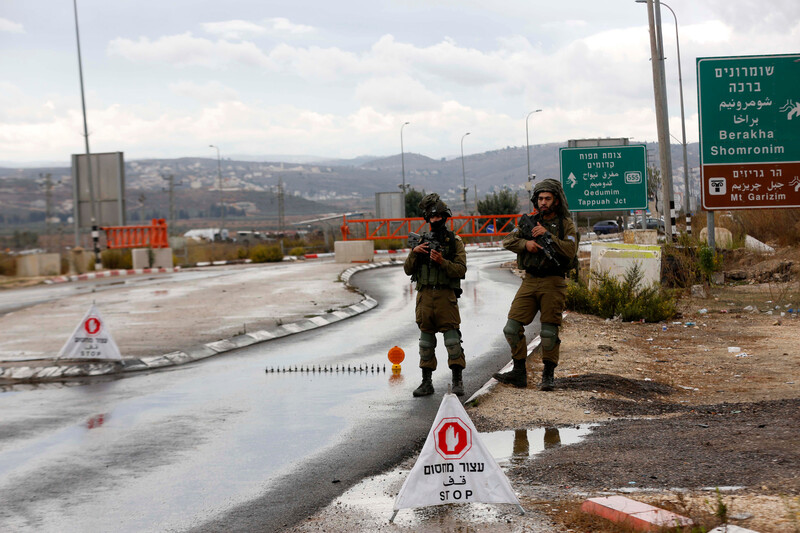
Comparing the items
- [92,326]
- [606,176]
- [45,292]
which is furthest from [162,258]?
[92,326]

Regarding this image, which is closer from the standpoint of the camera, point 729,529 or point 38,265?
point 729,529

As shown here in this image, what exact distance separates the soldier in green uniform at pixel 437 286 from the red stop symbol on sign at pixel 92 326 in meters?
4.59

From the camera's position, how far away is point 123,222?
117 feet

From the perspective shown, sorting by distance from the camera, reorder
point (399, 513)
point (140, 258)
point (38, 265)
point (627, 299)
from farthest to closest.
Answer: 1. point (140, 258)
2. point (38, 265)
3. point (627, 299)
4. point (399, 513)

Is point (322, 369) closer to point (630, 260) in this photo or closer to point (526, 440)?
point (526, 440)

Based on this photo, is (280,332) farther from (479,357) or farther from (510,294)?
(510,294)

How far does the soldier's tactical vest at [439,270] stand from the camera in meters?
8.81

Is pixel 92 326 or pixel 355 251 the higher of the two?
pixel 355 251

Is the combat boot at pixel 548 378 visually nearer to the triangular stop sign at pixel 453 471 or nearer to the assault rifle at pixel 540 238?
the assault rifle at pixel 540 238

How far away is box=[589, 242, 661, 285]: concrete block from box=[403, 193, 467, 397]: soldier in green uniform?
7546mm

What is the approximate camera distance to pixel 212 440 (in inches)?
286

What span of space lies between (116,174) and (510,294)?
63.9 feet

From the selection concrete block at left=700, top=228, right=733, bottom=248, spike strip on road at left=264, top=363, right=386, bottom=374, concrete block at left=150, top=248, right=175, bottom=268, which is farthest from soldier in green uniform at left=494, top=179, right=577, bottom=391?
concrete block at left=150, top=248, right=175, bottom=268

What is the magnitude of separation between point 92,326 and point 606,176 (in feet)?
46.9
